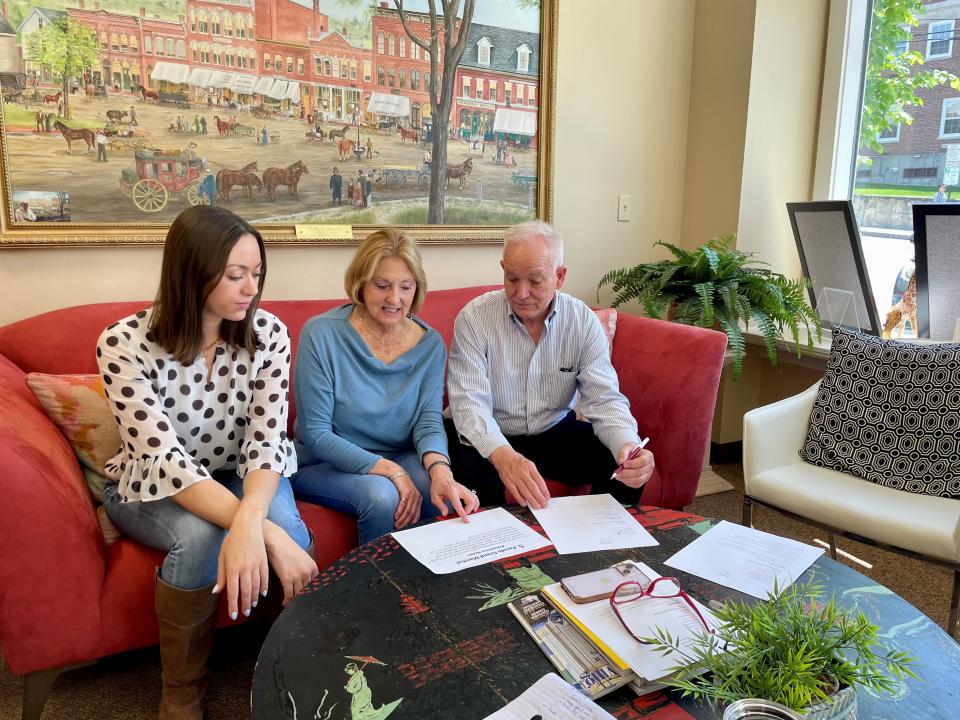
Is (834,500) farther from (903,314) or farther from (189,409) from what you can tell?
(189,409)

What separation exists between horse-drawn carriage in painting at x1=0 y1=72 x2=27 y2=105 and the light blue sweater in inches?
43.3

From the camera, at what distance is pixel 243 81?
2.21 m

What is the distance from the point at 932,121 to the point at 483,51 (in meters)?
1.75

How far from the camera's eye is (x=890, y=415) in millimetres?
1938

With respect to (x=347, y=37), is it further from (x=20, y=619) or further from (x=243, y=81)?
(x=20, y=619)

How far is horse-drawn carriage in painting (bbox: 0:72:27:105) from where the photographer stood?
75.1 inches

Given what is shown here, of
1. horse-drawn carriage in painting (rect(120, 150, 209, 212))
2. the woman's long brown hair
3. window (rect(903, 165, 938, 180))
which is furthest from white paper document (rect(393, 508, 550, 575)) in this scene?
window (rect(903, 165, 938, 180))

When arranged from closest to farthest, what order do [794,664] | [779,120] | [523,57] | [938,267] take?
1. [794,664]
2. [938,267]
3. [523,57]
4. [779,120]

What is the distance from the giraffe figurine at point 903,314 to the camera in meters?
2.46

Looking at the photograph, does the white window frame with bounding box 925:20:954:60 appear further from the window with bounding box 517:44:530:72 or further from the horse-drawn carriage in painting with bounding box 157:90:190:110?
the horse-drawn carriage in painting with bounding box 157:90:190:110

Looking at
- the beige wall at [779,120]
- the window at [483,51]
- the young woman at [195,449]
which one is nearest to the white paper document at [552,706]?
the young woman at [195,449]

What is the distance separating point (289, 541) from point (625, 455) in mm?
841

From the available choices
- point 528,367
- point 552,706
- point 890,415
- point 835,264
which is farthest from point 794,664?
point 835,264

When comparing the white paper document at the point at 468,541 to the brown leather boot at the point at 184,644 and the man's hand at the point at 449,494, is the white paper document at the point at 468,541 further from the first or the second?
the brown leather boot at the point at 184,644
